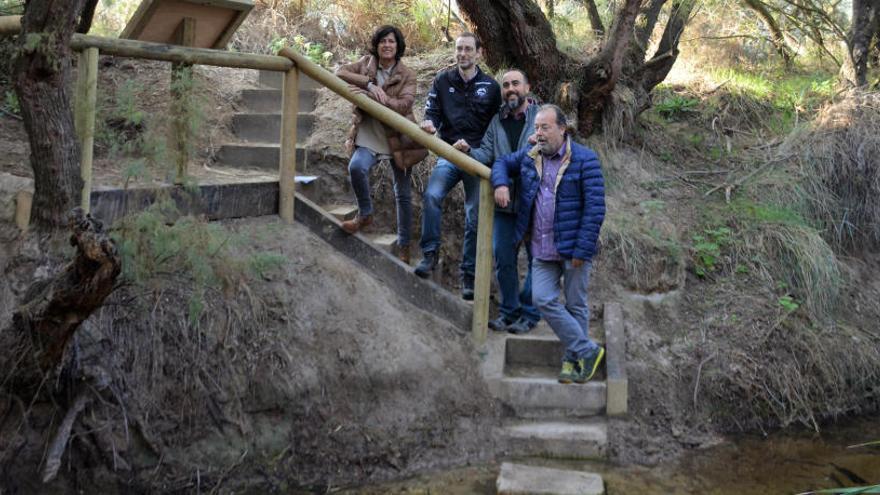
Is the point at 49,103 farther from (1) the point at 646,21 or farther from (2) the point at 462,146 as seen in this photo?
(1) the point at 646,21

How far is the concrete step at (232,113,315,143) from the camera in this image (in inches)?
323

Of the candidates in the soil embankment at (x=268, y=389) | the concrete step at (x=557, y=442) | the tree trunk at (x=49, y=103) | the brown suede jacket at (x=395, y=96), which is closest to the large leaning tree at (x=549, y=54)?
the brown suede jacket at (x=395, y=96)

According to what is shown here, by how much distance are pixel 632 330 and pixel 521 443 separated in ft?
5.03

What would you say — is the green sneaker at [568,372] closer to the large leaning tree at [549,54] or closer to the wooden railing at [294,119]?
the wooden railing at [294,119]

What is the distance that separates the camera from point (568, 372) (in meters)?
6.16

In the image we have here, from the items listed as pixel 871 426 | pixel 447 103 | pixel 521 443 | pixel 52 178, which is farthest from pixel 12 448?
pixel 871 426

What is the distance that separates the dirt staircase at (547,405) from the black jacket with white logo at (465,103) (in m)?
1.48

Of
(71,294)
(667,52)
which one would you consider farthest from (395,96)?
(667,52)

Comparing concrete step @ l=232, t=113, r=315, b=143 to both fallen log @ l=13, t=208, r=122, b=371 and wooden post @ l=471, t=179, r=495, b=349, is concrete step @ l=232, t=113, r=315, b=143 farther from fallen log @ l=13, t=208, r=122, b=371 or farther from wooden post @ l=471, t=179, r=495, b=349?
fallen log @ l=13, t=208, r=122, b=371

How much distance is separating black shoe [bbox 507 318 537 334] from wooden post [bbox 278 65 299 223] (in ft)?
5.80

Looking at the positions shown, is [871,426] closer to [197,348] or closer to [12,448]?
[197,348]

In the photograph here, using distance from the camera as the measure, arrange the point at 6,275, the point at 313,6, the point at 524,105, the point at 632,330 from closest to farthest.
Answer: the point at 6,275 < the point at 524,105 < the point at 632,330 < the point at 313,6

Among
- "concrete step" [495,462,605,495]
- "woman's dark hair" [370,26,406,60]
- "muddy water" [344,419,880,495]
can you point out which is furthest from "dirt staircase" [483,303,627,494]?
"woman's dark hair" [370,26,406,60]

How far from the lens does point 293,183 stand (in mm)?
6617
